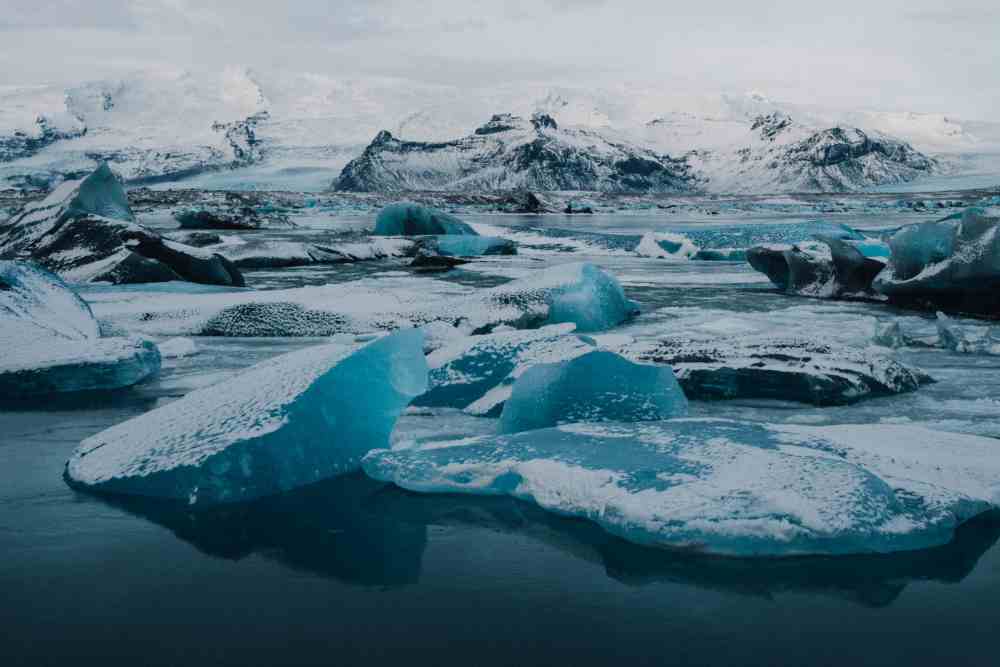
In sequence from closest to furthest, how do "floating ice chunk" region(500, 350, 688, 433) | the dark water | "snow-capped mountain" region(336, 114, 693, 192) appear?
the dark water, "floating ice chunk" region(500, 350, 688, 433), "snow-capped mountain" region(336, 114, 693, 192)

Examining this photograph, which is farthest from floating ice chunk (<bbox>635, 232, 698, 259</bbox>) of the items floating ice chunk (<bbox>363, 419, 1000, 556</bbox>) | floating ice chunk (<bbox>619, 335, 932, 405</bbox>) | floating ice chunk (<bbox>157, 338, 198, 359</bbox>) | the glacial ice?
floating ice chunk (<bbox>363, 419, 1000, 556</bbox>)

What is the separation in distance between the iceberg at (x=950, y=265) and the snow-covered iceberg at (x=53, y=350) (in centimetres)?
483

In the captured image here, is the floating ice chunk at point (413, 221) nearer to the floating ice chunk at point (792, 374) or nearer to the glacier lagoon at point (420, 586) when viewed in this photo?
the floating ice chunk at point (792, 374)

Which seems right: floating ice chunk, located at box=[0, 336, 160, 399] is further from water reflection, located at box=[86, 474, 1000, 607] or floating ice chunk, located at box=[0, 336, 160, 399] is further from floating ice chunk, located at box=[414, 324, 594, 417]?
water reflection, located at box=[86, 474, 1000, 607]

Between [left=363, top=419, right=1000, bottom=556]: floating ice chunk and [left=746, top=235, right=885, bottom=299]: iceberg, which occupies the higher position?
[left=363, top=419, right=1000, bottom=556]: floating ice chunk

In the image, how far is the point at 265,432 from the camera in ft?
8.13

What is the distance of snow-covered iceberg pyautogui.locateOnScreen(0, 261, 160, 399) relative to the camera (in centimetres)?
371

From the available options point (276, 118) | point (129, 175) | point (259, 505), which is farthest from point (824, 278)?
point (276, 118)

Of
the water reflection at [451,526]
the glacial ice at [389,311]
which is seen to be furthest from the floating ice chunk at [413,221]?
the water reflection at [451,526]

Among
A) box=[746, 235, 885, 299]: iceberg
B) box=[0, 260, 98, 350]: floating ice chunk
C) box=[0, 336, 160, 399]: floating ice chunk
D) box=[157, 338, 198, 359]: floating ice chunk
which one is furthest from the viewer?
box=[746, 235, 885, 299]: iceberg

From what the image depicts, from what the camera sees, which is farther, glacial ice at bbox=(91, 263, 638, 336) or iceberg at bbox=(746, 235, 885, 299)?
iceberg at bbox=(746, 235, 885, 299)

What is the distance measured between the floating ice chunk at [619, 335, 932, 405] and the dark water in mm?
1322

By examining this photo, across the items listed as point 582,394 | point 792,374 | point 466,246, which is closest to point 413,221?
point 466,246

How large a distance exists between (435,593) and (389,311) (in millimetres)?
3836
